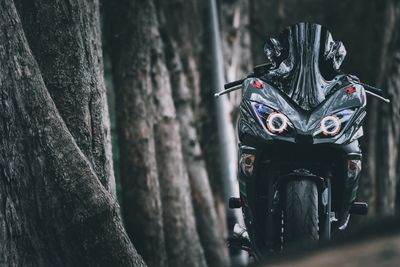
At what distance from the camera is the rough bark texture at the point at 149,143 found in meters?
12.2

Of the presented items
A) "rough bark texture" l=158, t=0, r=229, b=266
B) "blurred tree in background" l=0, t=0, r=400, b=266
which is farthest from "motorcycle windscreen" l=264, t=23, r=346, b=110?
"rough bark texture" l=158, t=0, r=229, b=266

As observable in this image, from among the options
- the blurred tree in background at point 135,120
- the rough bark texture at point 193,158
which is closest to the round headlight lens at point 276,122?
the blurred tree in background at point 135,120

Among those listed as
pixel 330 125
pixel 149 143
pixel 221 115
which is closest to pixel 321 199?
pixel 330 125

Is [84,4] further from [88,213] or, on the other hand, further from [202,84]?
[202,84]

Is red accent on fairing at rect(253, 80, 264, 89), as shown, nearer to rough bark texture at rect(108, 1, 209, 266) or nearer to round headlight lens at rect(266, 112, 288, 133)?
round headlight lens at rect(266, 112, 288, 133)

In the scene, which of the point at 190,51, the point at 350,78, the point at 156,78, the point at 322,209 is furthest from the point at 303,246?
the point at 190,51

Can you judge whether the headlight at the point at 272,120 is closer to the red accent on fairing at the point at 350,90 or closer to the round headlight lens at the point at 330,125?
the round headlight lens at the point at 330,125

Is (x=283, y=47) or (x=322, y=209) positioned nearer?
(x=322, y=209)

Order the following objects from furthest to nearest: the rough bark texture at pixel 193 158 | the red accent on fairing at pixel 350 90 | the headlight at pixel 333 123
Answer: the rough bark texture at pixel 193 158 < the red accent on fairing at pixel 350 90 < the headlight at pixel 333 123

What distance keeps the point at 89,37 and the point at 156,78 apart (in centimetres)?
482

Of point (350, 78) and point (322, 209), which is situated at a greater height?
point (350, 78)

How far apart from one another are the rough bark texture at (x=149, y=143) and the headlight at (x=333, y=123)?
442cm

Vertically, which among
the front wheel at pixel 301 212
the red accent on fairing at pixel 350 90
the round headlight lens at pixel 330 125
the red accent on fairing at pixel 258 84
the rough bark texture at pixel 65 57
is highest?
the rough bark texture at pixel 65 57

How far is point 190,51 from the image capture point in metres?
16.1
